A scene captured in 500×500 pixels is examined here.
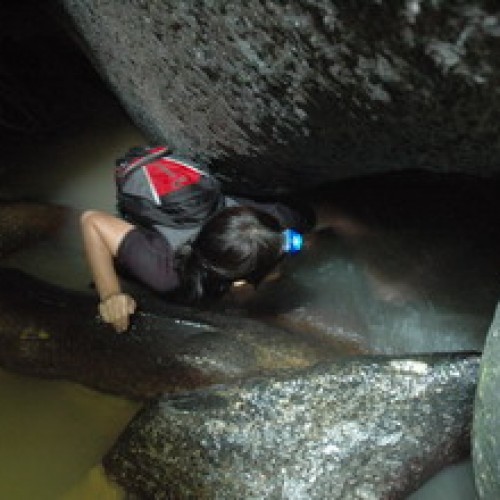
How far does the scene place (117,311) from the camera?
3074 millimetres

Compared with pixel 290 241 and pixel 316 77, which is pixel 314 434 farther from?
pixel 316 77

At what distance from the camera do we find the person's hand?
10.1 ft

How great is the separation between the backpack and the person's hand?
0.43m

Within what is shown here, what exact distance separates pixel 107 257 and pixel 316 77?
5.38 ft

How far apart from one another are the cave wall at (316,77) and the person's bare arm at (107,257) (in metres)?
0.65

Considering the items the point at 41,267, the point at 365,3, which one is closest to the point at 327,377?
the point at 365,3

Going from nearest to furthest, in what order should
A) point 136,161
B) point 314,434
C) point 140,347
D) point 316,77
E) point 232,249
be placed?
1. point 316,77
2. point 314,434
3. point 232,249
4. point 140,347
5. point 136,161

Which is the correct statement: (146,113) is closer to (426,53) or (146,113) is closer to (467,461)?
(426,53)

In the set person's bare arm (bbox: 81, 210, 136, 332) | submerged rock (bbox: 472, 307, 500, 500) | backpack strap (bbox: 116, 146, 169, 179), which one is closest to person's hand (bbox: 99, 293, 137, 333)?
person's bare arm (bbox: 81, 210, 136, 332)

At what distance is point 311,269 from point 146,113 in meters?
1.40

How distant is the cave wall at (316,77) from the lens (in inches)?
63.0

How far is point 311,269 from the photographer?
147 inches

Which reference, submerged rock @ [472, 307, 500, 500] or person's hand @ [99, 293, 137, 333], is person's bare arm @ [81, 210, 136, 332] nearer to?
person's hand @ [99, 293, 137, 333]

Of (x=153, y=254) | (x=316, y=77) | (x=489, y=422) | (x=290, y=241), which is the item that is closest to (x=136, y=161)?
(x=153, y=254)
